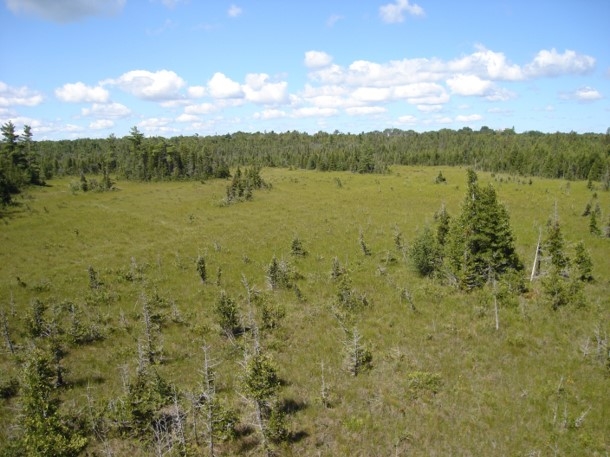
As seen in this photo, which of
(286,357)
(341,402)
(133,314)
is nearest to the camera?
(341,402)

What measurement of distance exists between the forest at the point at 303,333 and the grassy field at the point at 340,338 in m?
0.11

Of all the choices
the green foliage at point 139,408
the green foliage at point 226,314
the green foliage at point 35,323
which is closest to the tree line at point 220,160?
the green foliage at point 35,323

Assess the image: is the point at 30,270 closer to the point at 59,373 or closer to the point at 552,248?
the point at 59,373

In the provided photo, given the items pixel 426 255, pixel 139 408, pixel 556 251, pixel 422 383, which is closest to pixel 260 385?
pixel 139 408

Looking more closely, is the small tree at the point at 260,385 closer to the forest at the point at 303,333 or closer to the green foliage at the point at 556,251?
the forest at the point at 303,333

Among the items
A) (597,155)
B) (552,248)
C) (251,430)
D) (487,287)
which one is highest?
(597,155)

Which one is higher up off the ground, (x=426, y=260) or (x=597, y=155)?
(x=597, y=155)

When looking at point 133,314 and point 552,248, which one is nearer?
point 133,314

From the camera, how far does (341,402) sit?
16656mm

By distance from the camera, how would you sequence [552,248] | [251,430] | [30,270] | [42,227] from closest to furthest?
1. [251,430]
2. [552,248]
3. [30,270]
4. [42,227]

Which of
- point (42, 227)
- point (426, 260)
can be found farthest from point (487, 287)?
point (42, 227)

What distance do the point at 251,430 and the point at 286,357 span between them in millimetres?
5890

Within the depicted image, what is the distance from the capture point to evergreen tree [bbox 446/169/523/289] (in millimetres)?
28531

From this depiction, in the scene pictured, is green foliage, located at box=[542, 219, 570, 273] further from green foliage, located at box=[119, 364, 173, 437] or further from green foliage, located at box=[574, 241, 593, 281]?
green foliage, located at box=[119, 364, 173, 437]
